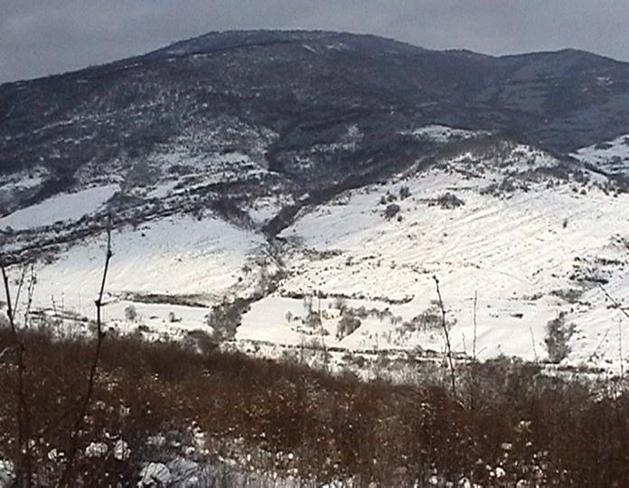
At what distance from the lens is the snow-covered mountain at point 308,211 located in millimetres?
39562

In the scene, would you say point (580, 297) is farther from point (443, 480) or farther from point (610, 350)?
point (443, 480)

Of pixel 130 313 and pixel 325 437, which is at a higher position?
pixel 130 313

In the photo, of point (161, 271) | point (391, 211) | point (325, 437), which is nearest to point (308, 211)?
point (391, 211)

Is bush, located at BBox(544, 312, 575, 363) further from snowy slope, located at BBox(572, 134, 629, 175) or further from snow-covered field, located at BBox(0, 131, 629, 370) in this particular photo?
snowy slope, located at BBox(572, 134, 629, 175)

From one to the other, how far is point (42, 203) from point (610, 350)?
7454cm

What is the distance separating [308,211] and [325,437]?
68833mm

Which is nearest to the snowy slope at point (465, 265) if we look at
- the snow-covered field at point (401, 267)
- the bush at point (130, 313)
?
the snow-covered field at point (401, 267)

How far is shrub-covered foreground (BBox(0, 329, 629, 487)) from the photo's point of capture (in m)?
Answer: 4.21

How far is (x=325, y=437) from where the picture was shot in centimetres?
548

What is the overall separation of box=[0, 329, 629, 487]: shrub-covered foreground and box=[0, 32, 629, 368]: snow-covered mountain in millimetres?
728

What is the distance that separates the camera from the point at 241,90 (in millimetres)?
143375

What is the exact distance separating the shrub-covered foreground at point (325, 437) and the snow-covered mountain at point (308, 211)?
73 centimetres

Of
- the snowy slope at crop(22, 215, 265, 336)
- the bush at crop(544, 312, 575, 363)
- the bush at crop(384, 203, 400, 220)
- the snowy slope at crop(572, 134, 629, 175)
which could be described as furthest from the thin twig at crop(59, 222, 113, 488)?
the snowy slope at crop(572, 134, 629, 175)

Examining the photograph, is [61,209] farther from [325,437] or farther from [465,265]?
[325,437]
